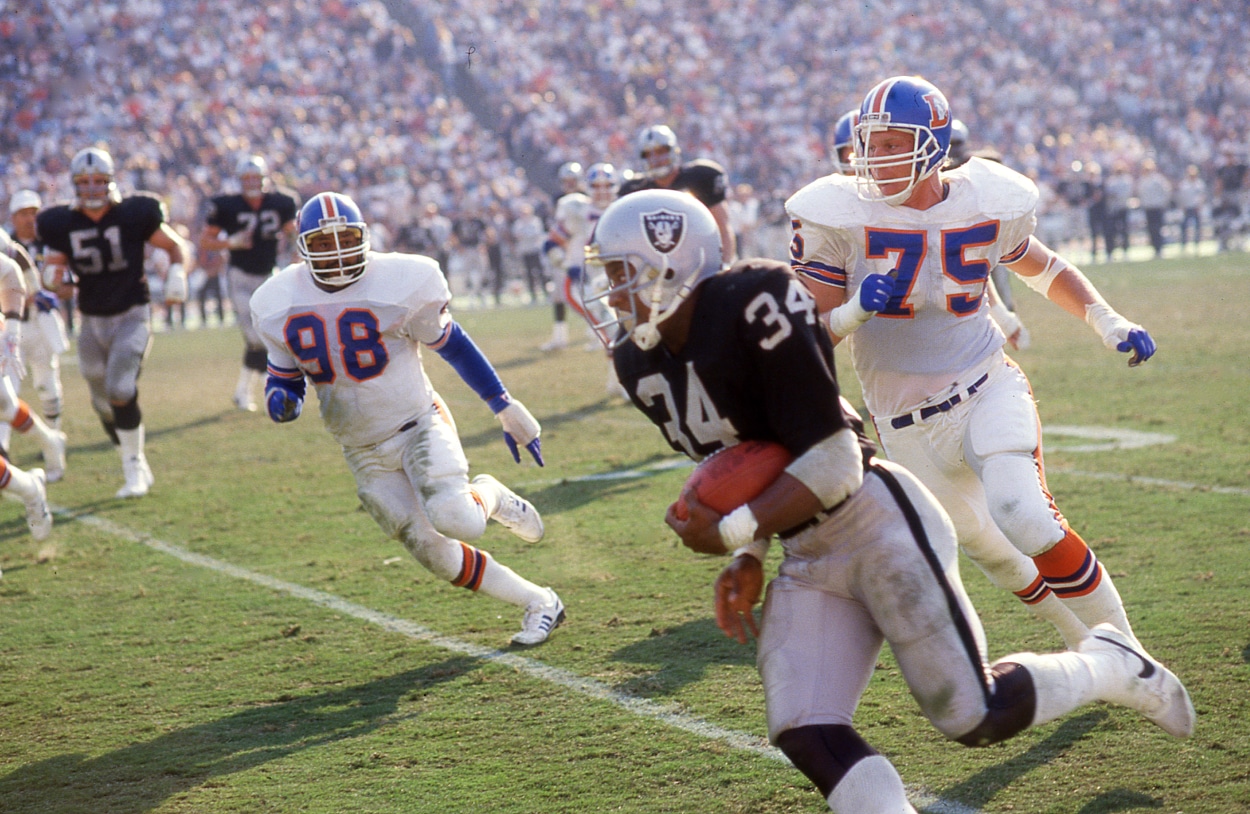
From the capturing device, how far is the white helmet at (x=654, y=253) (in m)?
2.75

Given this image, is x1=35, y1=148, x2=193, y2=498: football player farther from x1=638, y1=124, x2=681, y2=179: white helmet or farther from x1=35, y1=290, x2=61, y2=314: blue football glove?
x1=638, y1=124, x2=681, y2=179: white helmet

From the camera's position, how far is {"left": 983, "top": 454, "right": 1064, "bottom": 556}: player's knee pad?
3602mm

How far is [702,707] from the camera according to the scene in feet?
13.3

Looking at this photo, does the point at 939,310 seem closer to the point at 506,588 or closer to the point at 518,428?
the point at 518,428

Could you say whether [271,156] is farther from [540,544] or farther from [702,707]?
[702,707]

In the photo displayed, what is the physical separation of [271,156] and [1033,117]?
60.0 feet

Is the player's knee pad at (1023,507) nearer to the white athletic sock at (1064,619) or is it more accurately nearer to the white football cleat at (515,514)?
the white athletic sock at (1064,619)

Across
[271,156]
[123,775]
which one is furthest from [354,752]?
[271,156]

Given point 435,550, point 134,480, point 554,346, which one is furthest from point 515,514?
point 554,346

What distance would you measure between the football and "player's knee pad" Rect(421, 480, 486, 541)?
2040 millimetres

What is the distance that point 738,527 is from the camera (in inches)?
105

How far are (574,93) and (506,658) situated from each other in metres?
26.3

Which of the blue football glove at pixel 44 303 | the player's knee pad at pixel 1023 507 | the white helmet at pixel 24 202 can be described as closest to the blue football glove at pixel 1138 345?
the player's knee pad at pixel 1023 507

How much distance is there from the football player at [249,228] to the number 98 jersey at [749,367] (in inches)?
346
